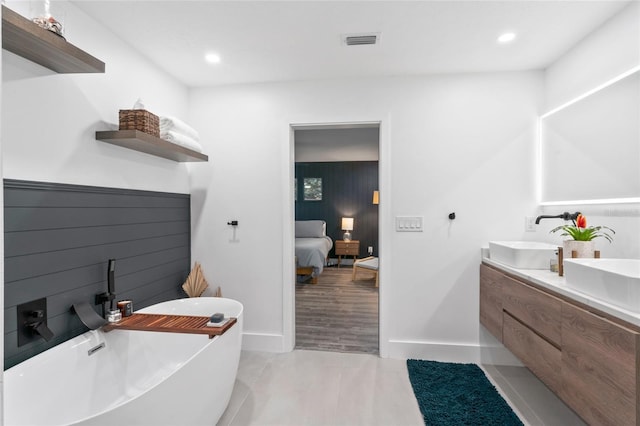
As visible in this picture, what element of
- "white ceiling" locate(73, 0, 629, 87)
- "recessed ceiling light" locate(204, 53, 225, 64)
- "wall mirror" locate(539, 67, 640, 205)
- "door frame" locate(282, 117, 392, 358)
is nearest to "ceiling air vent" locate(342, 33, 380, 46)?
"white ceiling" locate(73, 0, 629, 87)

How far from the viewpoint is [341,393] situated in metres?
2.26

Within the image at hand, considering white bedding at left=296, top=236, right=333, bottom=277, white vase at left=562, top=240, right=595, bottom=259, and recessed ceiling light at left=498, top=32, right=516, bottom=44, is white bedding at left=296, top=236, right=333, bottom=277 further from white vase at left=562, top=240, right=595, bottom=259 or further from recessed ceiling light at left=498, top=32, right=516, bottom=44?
recessed ceiling light at left=498, top=32, right=516, bottom=44

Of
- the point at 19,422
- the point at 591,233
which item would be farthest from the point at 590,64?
the point at 19,422

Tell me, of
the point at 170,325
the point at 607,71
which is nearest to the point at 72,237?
the point at 170,325

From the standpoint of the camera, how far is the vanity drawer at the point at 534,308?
172 cm

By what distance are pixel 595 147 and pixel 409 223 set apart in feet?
4.30

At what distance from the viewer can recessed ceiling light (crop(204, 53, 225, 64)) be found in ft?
7.91

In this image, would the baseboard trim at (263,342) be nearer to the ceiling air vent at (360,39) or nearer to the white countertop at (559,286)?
the white countertop at (559,286)

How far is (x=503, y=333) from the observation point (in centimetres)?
229

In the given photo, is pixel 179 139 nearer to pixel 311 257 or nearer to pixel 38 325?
pixel 38 325

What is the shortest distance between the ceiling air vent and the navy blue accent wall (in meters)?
4.93

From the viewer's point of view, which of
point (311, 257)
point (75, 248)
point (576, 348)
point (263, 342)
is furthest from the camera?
point (311, 257)

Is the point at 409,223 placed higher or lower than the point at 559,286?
higher

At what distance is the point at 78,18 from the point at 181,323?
6.13ft
